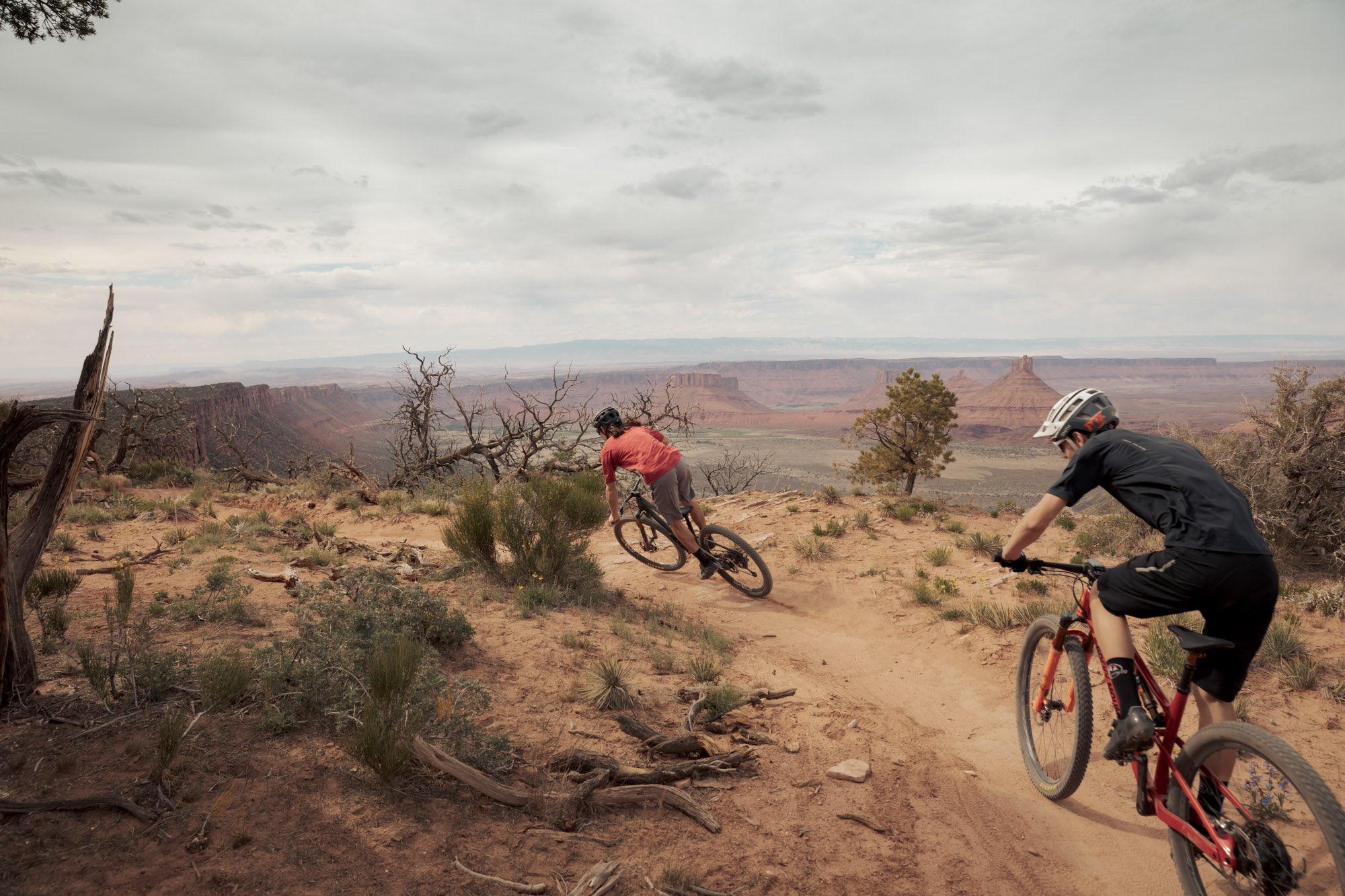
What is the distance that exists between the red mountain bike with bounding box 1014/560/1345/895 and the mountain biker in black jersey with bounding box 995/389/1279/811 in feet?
0.36

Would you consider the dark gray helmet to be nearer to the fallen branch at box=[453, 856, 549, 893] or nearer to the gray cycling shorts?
the gray cycling shorts

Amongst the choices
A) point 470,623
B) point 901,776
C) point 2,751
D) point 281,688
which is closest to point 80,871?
point 2,751

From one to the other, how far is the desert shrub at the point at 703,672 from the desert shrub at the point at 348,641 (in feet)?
6.41

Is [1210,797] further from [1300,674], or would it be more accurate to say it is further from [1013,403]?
[1013,403]

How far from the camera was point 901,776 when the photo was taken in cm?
417

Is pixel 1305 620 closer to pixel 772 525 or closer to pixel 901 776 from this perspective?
pixel 901 776

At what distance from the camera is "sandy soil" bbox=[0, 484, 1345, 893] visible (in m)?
2.79

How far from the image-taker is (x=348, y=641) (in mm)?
4410

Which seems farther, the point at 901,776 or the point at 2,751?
the point at 901,776

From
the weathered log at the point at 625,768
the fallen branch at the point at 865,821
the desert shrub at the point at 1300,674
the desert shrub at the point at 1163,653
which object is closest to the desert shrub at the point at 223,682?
the weathered log at the point at 625,768

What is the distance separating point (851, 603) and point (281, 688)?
247 inches

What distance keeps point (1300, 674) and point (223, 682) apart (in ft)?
25.6

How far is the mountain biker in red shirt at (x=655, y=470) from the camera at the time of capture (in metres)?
7.86

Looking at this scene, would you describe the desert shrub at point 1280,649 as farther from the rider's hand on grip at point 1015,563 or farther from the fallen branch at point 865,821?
the fallen branch at point 865,821
